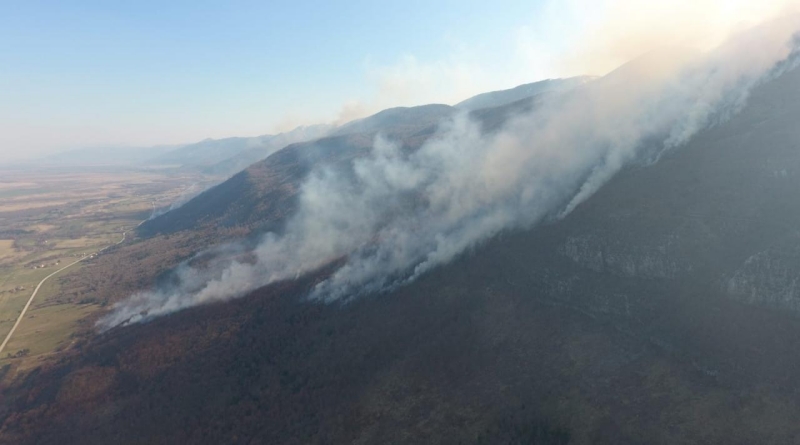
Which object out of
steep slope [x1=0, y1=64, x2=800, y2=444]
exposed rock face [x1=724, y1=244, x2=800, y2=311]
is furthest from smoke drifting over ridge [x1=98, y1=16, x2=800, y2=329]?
exposed rock face [x1=724, y1=244, x2=800, y2=311]

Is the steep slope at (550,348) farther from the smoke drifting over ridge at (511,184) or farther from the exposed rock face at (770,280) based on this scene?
the smoke drifting over ridge at (511,184)

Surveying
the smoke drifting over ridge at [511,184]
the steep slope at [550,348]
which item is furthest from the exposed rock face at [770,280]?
the smoke drifting over ridge at [511,184]

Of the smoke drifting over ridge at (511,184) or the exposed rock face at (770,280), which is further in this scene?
the smoke drifting over ridge at (511,184)

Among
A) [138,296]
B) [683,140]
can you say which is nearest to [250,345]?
[138,296]

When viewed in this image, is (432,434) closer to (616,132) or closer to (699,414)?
(699,414)

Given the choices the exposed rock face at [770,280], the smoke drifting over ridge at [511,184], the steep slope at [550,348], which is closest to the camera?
the steep slope at [550,348]

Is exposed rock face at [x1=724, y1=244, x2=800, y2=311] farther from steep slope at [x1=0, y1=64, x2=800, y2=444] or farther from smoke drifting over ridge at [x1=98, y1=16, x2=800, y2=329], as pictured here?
smoke drifting over ridge at [x1=98, y1=16, x2=800, y2=329]
